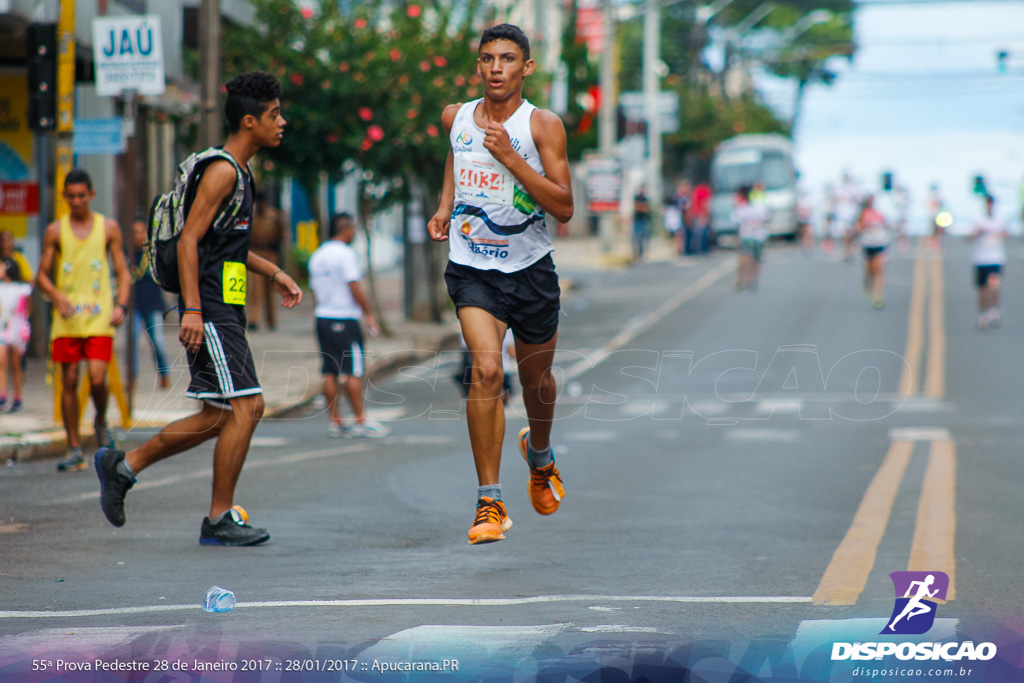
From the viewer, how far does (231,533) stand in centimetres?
748

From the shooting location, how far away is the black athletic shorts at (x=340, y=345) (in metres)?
13.4

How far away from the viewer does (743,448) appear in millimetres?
12844

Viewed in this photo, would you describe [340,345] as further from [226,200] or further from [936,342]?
[936,342]

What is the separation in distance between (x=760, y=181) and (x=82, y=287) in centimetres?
4204

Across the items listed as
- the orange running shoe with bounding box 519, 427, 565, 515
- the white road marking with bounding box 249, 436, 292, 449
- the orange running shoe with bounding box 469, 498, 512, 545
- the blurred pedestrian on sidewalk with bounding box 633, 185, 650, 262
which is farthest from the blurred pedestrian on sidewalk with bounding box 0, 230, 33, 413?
the blurred pedestrian on sidewalk with bounding box 633, 185, 650, 262

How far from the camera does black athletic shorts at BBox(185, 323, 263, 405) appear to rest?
284 inches

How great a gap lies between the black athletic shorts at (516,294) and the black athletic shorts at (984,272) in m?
18.4

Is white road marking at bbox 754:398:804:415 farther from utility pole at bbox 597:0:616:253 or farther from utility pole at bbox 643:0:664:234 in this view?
utility pole at bbox 643:0:664:234

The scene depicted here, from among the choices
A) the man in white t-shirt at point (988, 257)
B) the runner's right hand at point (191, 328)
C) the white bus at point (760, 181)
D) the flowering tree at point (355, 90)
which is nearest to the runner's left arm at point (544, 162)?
the runner's right hand at point (191, 328)

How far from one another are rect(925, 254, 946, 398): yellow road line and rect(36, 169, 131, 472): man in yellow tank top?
406 inches

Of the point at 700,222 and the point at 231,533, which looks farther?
the point at 700,222

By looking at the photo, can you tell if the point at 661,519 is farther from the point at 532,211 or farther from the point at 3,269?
the point at 3,269

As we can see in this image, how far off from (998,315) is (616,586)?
19989mm

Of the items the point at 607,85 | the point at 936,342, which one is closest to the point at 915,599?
the point at 936,342
